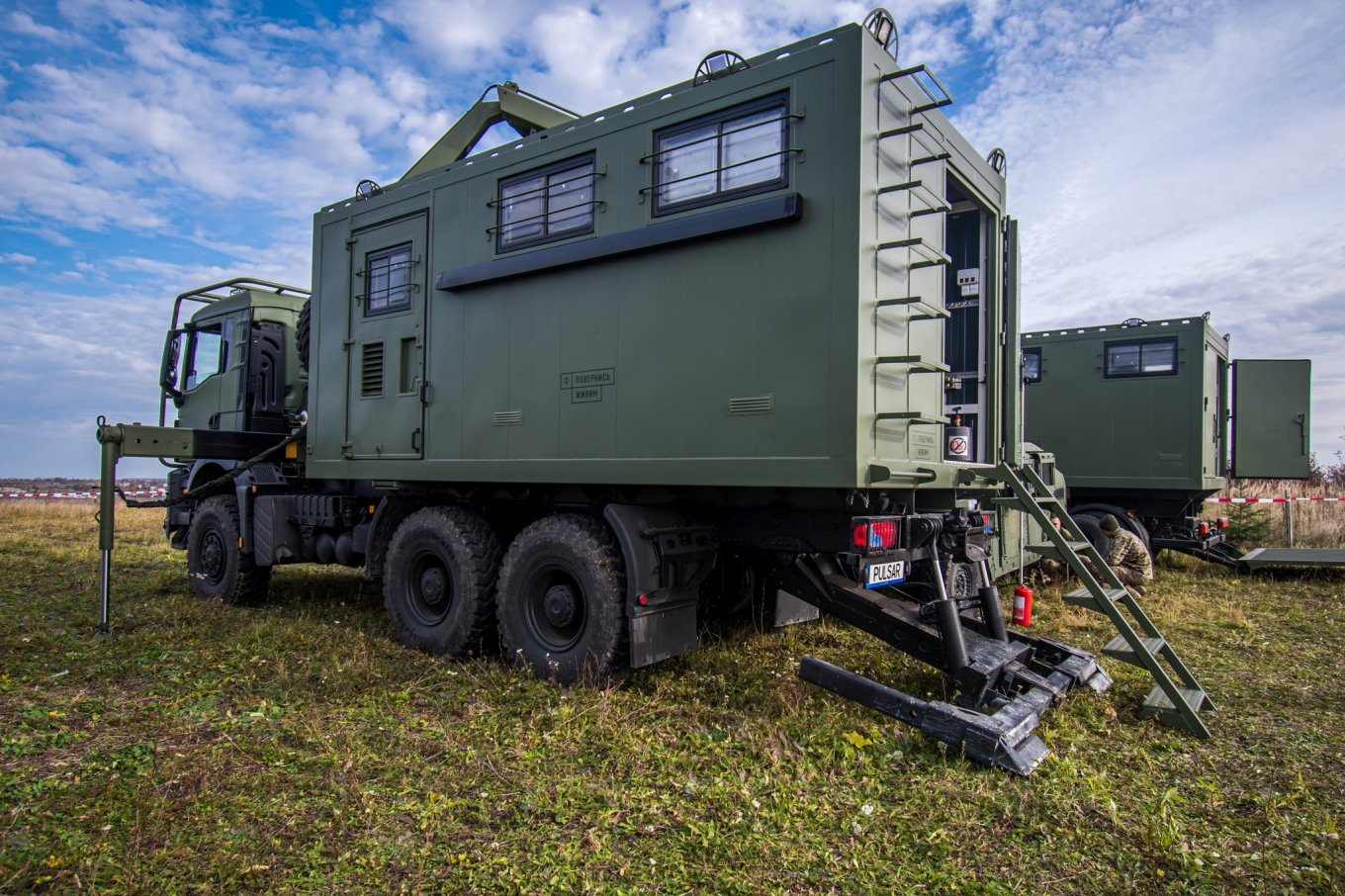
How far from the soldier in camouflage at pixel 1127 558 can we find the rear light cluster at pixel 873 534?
547cm

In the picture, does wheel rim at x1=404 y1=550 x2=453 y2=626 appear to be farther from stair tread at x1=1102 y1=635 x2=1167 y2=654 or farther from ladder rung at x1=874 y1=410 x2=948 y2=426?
stair tread at x1=1102 y1=635 x2=1167 y2=654

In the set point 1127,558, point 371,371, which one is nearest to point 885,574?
point 371,371

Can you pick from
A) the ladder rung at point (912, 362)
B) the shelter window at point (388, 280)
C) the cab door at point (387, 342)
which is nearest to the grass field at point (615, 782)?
the cab door at point (387, 342)

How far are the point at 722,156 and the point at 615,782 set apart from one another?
10.8 ft

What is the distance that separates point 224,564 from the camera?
800cm

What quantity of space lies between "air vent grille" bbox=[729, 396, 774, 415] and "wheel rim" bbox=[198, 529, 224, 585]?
6.13 meters

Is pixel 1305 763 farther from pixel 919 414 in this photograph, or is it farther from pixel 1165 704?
pixel 919 414

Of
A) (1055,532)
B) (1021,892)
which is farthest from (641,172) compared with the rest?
(1021,892)

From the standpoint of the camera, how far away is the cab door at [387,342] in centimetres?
632

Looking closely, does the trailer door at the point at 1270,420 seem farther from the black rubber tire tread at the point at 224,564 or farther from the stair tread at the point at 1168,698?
the black rubber tire tread at the point at 224,564

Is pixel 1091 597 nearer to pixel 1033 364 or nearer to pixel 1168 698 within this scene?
pixel 1168 698

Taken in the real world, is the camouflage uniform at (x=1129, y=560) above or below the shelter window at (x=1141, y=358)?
below

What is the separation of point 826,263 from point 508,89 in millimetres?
A: 4142

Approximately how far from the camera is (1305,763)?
3723mm
